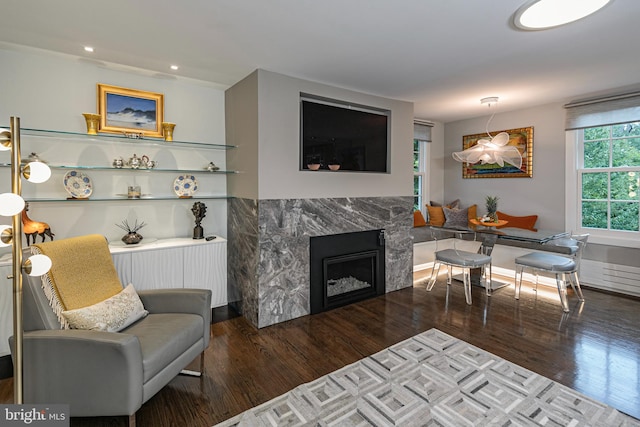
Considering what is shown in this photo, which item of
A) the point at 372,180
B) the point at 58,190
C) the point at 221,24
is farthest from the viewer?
the point at 372,180

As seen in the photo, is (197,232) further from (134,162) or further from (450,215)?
(450,215)

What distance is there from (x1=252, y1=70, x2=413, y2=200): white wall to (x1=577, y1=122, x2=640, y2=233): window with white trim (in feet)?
9.13

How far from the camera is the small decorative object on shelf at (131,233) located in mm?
2845

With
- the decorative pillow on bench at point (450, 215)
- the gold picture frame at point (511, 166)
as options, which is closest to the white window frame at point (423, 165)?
the decorative pillow on bench at point (450, 215)

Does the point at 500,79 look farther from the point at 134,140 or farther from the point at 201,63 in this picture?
the point at 134,140

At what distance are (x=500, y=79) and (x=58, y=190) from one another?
13.9ft

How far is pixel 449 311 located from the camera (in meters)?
3.35

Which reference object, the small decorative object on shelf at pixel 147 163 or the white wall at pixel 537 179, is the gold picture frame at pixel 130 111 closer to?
the small decorative object on shelf at pixel 147 163

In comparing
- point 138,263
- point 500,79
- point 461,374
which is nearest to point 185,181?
point 138,263

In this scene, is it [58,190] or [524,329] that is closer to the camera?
[58,190]

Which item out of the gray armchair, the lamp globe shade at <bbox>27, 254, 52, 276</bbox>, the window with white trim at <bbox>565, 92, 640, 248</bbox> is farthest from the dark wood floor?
the lamp globe shade at <bbox>27, 254, 52, 276</bbox>

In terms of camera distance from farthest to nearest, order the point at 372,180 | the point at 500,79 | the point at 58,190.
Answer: the point at 372,180 → the point at 500,79 → the point at 58,190

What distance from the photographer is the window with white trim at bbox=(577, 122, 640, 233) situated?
3.77 m

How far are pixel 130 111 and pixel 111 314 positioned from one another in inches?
75.9
